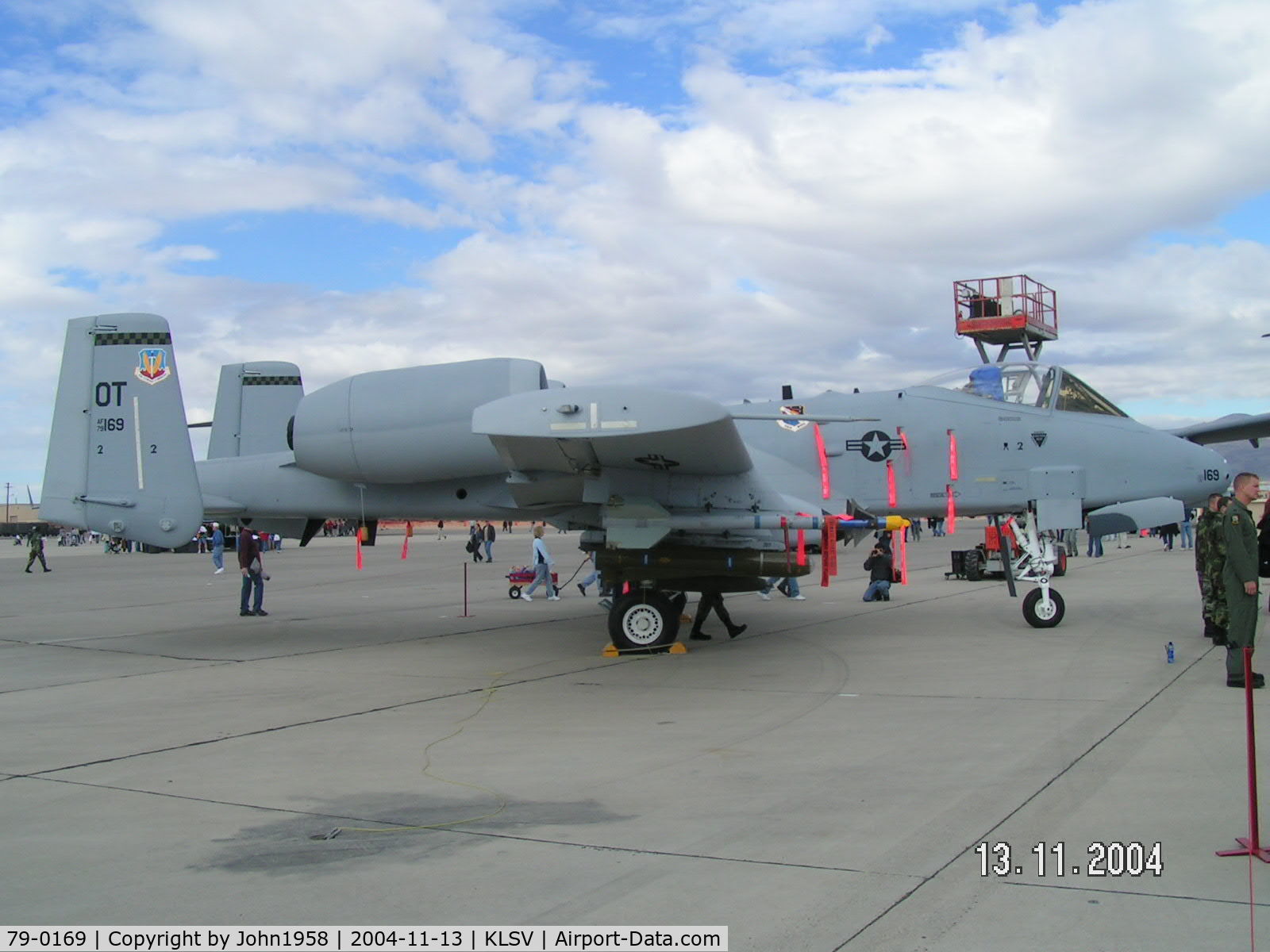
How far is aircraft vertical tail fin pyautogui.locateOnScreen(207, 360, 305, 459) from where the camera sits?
15164 millimetres

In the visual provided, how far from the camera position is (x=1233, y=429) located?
22.0 m

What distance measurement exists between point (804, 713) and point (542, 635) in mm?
6612

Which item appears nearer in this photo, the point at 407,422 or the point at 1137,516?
the point at 407,422

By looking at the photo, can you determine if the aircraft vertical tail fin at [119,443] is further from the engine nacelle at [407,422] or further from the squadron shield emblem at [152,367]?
the engine nacelle at [407,422]

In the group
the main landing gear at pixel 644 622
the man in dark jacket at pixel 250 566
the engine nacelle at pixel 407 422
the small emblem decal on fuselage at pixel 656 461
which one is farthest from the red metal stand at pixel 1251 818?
the man in dark jacket at pixel 250 566

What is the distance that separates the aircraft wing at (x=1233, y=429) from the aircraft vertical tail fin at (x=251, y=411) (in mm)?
17885

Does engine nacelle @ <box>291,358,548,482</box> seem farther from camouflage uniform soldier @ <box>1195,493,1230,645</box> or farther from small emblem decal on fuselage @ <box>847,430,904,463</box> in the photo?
camouflage uniform soldier @ <box>1195,493,1230,645</box>

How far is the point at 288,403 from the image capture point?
15.5 metres

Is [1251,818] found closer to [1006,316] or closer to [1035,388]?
[1035,388]

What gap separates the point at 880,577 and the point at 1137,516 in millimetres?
5333

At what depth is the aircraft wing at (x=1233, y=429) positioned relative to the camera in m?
21.9

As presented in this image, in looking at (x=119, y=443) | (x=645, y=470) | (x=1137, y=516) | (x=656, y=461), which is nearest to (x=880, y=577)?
(x=1137, y=516)

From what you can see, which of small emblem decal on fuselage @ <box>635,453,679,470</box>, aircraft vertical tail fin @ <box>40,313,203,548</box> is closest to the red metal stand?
small emblem decal on fuselage @ <box>635,453,679,470</box>

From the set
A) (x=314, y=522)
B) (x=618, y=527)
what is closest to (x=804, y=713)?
(x=618, y=527)
